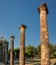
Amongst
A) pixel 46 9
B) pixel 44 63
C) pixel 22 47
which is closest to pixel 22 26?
pixel 22 47

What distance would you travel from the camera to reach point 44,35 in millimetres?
10602

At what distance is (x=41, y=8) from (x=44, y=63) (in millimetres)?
3201

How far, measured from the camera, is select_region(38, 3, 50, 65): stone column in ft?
33.7

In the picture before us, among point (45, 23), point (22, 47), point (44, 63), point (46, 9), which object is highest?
point (46, 9)

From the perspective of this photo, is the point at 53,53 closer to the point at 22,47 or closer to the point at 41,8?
the point at 22,47

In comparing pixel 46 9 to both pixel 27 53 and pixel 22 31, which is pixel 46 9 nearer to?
pixel 22 31

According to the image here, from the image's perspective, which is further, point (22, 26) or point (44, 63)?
point (22, 26)

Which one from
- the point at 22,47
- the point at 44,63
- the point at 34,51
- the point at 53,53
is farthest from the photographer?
the point at 34,51

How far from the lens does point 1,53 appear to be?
33.8 metres

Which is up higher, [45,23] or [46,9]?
[46,9]

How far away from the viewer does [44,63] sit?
33.2ft

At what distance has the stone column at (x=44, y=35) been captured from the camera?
10.3 meters

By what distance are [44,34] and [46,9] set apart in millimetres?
1542

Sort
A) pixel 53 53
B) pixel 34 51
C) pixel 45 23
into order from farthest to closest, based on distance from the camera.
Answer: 1. pixel 34 51
2. pixel 53 53
3. pixel 45 23
